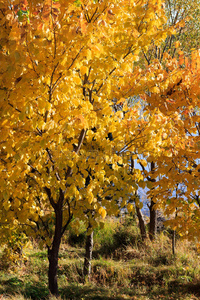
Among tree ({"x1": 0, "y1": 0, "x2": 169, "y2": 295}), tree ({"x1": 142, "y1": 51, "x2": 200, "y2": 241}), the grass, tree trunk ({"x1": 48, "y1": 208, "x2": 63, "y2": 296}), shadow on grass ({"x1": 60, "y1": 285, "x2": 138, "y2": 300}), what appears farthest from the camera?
the grass

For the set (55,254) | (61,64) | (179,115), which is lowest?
(55,254)

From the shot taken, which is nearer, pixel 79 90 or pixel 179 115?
pixel 79 90

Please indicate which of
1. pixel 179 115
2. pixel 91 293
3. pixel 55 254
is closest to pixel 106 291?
pixel 91 293

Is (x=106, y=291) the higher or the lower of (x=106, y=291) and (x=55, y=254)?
the lower

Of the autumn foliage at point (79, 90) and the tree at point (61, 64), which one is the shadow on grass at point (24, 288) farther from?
the tree at point (61, 64)

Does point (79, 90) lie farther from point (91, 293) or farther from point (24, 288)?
point (24, 288)

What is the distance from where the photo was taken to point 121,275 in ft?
18.7

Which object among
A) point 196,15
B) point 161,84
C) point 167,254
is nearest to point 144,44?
point 161,84

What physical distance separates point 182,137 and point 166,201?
37.2 inches

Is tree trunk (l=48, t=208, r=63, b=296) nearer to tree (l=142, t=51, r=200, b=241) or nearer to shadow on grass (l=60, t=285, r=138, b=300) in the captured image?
shadow on grass (l=60, t=285, r=138, b=300)

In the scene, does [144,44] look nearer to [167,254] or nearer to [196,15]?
[167,254]

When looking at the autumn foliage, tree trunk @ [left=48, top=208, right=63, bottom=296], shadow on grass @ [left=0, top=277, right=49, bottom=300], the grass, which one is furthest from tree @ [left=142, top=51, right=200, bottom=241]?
shadow on grass @ [left=0, top=277, right=49, bottom=300]

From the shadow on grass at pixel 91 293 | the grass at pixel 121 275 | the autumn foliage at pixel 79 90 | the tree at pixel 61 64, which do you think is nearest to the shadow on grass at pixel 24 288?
the grass at pixel 121 275

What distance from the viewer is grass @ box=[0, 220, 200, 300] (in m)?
4.91
